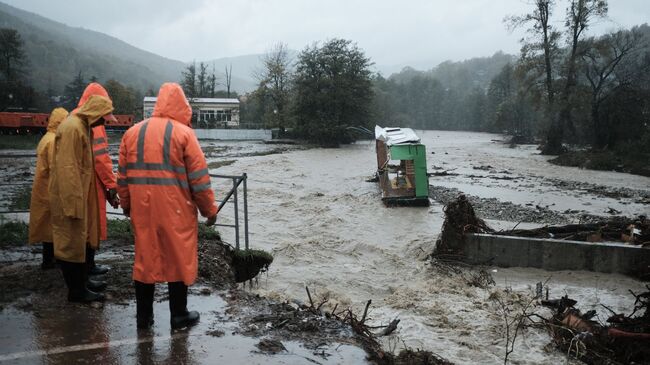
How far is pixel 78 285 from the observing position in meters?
4.54

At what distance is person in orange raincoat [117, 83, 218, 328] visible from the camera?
3.73 meters

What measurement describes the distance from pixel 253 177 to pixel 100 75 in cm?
11332

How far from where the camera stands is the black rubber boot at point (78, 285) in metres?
4.44

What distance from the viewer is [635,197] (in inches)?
747

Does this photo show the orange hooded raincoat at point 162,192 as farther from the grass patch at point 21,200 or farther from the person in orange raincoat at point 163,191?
the grass patch at point 21,200

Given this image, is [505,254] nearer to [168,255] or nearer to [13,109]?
[168,255]

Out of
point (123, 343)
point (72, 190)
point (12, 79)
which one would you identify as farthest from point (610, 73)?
point (12, 79)

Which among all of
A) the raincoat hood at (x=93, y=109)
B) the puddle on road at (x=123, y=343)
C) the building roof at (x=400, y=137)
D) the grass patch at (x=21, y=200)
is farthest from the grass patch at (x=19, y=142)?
the puddle on road at (x=123, y=343)

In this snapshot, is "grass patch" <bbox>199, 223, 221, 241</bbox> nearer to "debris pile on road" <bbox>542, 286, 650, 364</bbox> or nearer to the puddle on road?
the puddle on road

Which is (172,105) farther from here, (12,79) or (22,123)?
(12,79)

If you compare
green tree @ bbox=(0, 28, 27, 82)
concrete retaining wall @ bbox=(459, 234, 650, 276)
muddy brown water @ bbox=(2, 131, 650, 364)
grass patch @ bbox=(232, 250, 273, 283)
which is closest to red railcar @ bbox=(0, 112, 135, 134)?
muddy brown water @ bbox=(2, 131, 650, 364)

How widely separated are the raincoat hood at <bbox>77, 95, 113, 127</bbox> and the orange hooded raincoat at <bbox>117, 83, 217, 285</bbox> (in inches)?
39.4

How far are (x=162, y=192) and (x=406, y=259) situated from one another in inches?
283

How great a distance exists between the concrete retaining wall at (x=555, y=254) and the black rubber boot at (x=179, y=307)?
20.9 feet
